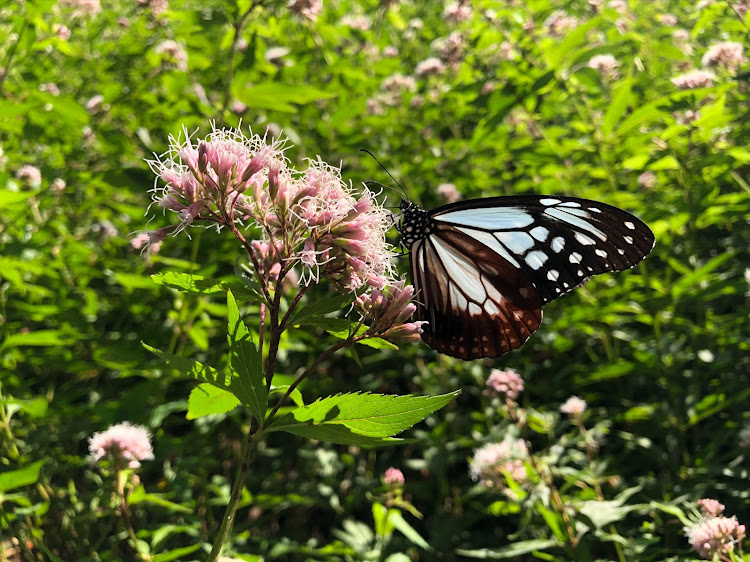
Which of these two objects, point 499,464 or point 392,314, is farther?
point 499,464

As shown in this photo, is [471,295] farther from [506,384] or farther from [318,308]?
[318,308]

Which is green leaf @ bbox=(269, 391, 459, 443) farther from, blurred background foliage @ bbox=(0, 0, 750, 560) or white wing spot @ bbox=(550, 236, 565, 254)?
blurred background foliage @ bbox=(0, 0, 750, 560)

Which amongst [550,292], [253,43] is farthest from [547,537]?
[253,43]

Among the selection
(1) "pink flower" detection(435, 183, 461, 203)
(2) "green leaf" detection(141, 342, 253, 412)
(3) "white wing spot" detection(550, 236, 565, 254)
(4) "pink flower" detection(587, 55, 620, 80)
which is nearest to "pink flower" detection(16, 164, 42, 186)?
(1) "pink flower" detection(435, 183, 461, 203)

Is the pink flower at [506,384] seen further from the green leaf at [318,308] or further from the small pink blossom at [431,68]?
the small pink blossom at [431,68]

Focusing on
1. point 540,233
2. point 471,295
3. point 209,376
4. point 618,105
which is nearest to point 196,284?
point 209,376
